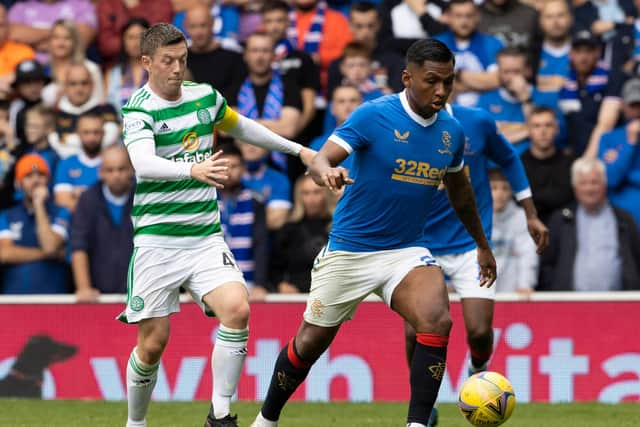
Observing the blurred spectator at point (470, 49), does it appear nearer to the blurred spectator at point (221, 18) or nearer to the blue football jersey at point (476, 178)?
the blurred spectator at point (221, 18)

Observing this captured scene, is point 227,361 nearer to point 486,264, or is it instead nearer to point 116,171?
point 486,264

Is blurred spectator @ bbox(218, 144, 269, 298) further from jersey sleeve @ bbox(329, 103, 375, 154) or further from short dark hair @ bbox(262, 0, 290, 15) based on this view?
jersey sleeve @ bbox(329, 103, 375, 154)

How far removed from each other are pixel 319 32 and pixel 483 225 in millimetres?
5145

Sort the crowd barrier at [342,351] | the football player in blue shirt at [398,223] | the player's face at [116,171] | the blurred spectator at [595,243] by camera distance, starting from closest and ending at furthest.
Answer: the football player in blue shirt at [398,223]
the crowd barrier at [342,351]
the blurred spectator at [595,243]
the player's face at [116,171]

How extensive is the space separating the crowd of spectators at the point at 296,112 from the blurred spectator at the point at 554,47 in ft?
0.05

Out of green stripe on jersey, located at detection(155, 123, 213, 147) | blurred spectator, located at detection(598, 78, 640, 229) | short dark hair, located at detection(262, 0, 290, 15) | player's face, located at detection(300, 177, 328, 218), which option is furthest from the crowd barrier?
green stripe on jersey, located at detection(155, 123, 213, 147)

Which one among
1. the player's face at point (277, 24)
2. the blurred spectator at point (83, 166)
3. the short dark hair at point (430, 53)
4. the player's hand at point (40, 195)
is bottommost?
the player's hand at point (40, 195)

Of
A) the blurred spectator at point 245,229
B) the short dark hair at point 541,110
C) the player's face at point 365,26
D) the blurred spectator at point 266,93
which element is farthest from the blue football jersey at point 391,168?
the player's face at point 365,26

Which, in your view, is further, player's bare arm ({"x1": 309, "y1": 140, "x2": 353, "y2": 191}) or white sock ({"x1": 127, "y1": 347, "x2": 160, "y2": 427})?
white sock ({"x1": 127, "y1": 347, "x2": 160, "y2": 427})

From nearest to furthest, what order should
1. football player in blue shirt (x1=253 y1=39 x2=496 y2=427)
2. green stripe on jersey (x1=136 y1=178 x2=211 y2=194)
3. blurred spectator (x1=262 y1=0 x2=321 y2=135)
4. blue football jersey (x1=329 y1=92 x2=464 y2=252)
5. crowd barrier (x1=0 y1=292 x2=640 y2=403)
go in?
football player in blue shirt (x1=253 y1=39 x2=496 y2=427) < blue football jersey (x1=329 y1=92 x2=464 y2=252) < green stripe on jersey (x1=136 y1=178 x2=211 y2=194) < crowd barrier (x1=0 y1=292 x2=640 y2=403) < blurred spectator (x1=262 y1=0 x2=321 y2=135)

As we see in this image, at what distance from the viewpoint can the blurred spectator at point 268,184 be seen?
12.4 metres

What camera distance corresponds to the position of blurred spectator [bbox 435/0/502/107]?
1292 cm

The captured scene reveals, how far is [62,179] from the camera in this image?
13.1 meters

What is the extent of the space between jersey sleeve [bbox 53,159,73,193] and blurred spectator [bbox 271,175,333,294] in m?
2.36
